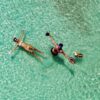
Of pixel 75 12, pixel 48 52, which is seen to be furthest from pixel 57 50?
pixel 75 12

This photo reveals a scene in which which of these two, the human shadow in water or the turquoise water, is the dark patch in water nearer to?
the turquoise water

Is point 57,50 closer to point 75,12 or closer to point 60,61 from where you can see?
point 60,61

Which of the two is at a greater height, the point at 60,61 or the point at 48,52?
the point at 48,52

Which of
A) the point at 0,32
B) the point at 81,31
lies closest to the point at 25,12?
the point at 0,32

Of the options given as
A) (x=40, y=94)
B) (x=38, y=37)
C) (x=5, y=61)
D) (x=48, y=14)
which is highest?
(x=48, y=14)

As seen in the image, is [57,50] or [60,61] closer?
[57,50]

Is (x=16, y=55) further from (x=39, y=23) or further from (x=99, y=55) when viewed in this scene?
(x=99, y=55)

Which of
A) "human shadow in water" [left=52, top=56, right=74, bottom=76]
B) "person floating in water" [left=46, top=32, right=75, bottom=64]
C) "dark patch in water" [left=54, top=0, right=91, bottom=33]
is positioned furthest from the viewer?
"dark patch in water" [left=54, top=0, right=91, bottom=33]

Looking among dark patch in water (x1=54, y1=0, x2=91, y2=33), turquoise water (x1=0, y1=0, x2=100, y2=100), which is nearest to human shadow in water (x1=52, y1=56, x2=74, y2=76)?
turquoise water (x1=0, y1=0, x2=100, y2=100)
